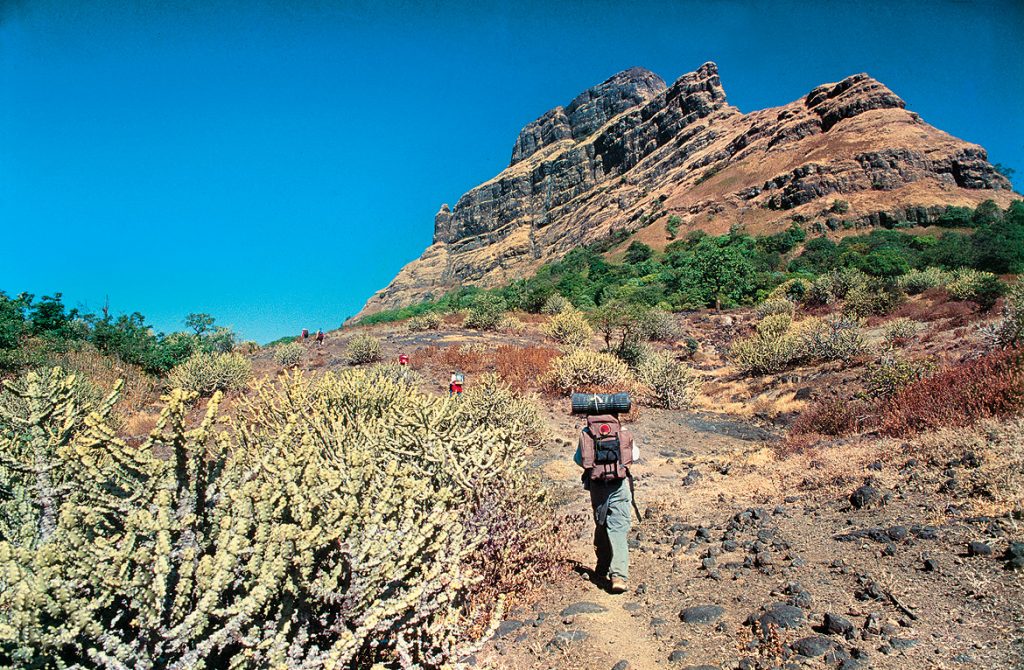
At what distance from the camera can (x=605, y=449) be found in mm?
4230

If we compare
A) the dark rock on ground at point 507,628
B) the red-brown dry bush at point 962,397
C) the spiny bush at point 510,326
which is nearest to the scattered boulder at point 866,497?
the red-brown dry bush at point 962,397

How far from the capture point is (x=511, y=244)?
351ft

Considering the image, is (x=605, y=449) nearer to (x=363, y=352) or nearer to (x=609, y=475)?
(x=609, y=475)

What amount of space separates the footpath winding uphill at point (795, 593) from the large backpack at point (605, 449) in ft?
3.04

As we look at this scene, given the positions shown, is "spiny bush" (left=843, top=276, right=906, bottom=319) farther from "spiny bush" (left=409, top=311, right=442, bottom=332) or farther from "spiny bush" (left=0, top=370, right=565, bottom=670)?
"spiny bush" (left=0, top=370, right=565, bottom=670)

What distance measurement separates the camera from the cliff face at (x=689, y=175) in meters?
45.5

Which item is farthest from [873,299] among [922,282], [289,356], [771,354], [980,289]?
[289,356]

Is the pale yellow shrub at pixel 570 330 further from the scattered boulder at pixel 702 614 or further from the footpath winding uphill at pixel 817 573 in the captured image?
the scattered boulder at pixel 702 614

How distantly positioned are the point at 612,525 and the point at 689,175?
76.4 metres

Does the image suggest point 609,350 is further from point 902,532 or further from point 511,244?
point 511,244

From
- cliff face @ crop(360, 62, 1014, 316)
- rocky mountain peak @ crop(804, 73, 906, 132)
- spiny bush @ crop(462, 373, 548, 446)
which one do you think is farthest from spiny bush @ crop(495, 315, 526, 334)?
rocky mountain peak @ crop(804, 73, 906, 132)

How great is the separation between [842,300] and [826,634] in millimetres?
24503

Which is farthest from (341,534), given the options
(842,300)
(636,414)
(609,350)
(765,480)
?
(842,300)

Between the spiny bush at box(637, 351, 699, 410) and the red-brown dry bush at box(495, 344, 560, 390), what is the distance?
2619 millimetres
